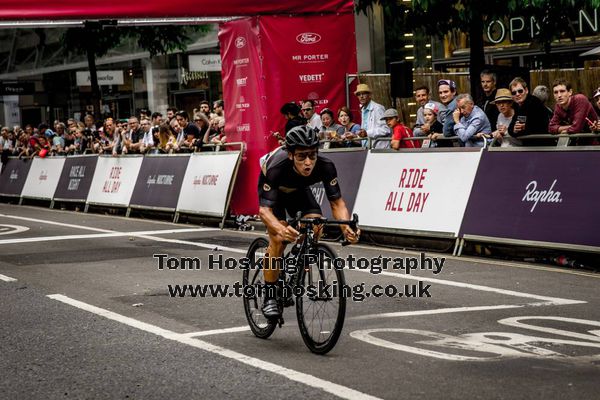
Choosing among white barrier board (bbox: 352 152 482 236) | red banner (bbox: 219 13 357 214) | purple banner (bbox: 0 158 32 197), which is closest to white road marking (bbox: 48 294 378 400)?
white barrier board (bbox: 352 152 482 236)

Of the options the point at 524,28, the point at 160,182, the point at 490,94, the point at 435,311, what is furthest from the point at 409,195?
the point at 524,28

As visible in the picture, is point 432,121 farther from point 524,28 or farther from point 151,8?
point 524,28

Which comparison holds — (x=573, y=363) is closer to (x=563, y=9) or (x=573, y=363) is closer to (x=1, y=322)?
(x=1, y=322)

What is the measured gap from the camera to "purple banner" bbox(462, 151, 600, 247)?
12.3 metres

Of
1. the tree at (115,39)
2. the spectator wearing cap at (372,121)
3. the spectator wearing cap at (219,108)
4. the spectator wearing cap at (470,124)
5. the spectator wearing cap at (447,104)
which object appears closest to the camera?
the spectator wearing cap at (470,124)

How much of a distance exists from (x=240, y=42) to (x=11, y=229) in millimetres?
5485

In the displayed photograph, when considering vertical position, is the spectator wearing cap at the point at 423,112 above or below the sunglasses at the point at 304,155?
above

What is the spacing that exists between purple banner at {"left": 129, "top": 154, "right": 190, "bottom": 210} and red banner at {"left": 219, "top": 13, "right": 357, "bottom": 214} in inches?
67.0

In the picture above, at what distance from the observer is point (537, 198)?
42.4 ft

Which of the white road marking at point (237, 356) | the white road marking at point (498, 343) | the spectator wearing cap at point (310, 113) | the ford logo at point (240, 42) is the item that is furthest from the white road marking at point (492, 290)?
the ford logo at point (240, 42)

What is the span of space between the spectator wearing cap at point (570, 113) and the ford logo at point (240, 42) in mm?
7402

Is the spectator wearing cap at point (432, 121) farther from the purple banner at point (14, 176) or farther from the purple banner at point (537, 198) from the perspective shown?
the purple banner at point (14, 176)

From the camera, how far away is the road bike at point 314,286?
7762mm

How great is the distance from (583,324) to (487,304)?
1.32 metres
